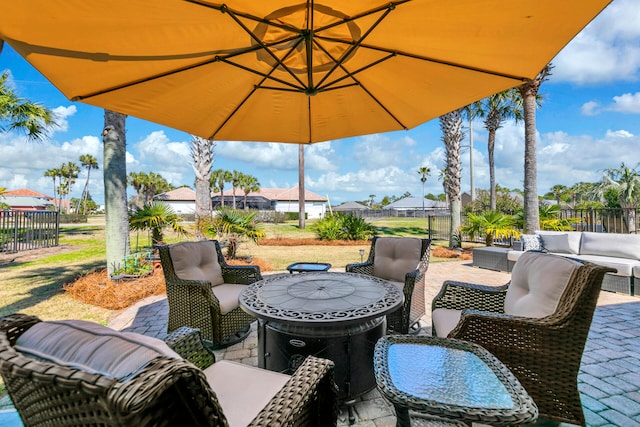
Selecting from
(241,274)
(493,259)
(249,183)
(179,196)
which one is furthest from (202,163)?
(179,196)

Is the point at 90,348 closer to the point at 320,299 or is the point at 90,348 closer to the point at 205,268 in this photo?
the point at 320,299

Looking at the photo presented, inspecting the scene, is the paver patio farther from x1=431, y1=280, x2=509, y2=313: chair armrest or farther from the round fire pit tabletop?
x1=431, y1=280, x2=509, y2=313: chair armrest

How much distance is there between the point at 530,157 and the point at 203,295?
371 inches

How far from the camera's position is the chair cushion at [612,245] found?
→ 5107 millimetres

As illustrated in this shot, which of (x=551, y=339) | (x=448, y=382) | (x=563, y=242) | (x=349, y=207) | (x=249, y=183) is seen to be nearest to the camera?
(x=448, y=382)

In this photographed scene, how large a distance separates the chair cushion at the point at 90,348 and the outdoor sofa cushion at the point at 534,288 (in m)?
2.07

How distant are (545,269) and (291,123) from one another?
117 inches

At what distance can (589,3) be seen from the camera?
1.78m

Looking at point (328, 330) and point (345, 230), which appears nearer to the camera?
point (328, 330)

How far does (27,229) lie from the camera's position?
10078 mm

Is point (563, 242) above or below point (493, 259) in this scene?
above

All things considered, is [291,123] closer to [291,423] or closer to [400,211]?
[291,423]

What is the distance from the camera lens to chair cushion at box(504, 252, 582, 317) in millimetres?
1906

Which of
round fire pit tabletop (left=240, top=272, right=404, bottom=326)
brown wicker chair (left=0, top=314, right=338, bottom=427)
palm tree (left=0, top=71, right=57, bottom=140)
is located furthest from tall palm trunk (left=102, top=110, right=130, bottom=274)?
brown wicker chair (left=0, top=314, right=338, bottom=427)
